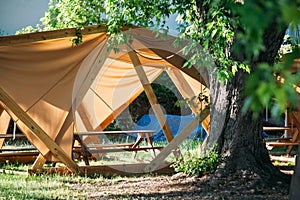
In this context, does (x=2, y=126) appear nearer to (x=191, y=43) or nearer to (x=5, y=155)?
(x=5, y=155)

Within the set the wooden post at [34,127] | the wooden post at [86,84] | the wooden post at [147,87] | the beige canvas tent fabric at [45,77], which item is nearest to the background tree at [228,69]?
the wooden post at [86,84]

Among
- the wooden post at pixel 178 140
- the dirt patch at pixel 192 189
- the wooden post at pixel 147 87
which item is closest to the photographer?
the dirt patch at pixel 192 189

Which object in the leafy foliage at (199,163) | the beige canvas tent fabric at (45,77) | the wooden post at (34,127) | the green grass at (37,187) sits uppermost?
the beige canvas tent fabric at (45,77)

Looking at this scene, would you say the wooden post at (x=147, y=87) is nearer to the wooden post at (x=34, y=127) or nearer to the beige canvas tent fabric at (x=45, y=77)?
the beige canvas tent fabric at (x=45, y=77)

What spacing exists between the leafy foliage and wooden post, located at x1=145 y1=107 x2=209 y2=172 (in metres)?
0.95

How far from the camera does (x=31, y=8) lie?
53.6 feet

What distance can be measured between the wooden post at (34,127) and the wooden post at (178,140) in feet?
4.07

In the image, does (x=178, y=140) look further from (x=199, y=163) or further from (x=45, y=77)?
(x=45, y=77)

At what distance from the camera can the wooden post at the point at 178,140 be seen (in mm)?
6906

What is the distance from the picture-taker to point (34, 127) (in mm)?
6344

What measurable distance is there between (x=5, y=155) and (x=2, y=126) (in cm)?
99

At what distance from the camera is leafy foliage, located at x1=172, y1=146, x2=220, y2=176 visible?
5578 mm

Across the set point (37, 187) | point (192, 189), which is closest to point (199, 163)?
point (192, 189)

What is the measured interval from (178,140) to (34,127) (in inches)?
76.9
